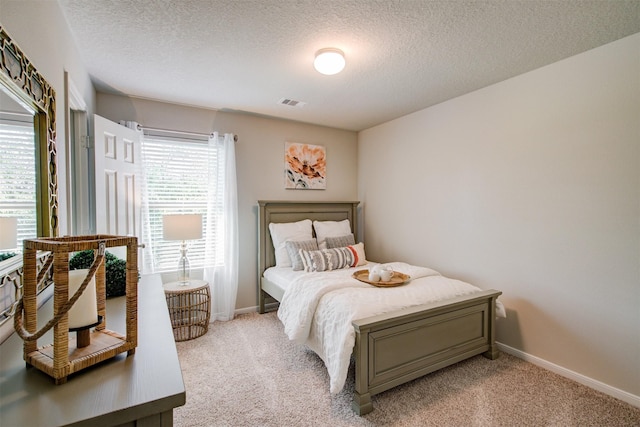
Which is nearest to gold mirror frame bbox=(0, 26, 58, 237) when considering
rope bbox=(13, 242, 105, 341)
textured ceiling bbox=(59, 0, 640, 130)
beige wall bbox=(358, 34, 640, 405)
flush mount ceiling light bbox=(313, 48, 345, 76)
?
rope bbox=(13, 242, 105, 341)

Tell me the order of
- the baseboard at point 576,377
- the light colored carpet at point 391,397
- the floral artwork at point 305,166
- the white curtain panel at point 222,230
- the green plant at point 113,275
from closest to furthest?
the green plant at point 113,275 → the light colored carpet at point 391,397 → the baseboard at point 576,377 → the white curtain panel at point 222,230 → the floral artwork at point 305,166

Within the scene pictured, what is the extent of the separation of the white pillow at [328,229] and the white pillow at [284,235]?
0.11 m

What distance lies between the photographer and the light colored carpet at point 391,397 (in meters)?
1.87

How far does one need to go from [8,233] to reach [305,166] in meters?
3.29

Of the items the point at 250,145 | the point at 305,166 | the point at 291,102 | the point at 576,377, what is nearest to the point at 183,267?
the point at 250,145

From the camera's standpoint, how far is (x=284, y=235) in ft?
11.9

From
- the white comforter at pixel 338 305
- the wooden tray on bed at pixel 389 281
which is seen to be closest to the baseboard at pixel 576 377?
the white comforter at pixel 338 305

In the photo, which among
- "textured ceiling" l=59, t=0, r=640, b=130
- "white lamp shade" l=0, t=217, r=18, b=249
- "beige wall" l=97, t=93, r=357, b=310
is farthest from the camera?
"beige wall" l=97, t=93, r=357, b=310

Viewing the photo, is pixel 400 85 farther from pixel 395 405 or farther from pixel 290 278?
pixel 395 405

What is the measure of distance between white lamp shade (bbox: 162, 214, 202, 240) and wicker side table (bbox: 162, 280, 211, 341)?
50cm

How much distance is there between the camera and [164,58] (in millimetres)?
2309

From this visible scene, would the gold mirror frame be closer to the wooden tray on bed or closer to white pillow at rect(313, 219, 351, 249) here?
the wooden tray on bed

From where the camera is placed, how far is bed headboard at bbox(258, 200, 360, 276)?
12.1ft

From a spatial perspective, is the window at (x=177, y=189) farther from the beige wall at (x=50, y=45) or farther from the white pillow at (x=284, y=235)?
the beige wall at (x=50, y=45)
